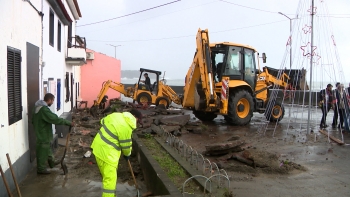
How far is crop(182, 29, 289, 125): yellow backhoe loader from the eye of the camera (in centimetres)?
1178

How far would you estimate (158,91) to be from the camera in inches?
752

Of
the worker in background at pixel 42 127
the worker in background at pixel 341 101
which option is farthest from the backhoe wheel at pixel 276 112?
the worker in background at pixel 42 127

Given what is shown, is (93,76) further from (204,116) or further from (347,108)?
(347,108)

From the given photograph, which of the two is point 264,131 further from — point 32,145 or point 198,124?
point 32,145

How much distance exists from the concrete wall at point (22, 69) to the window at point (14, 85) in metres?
0.12

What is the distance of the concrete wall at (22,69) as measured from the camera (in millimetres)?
4953

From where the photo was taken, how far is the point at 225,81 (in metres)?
11.9

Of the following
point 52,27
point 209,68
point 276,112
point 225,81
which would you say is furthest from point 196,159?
point 276,112

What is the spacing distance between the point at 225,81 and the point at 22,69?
7389mm

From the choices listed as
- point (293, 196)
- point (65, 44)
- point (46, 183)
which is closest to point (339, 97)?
point (293, 196)

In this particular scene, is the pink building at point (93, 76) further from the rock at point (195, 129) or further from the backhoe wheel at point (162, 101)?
the rock at point (195, 129)

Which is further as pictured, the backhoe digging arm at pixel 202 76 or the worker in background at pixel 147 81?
the worker in background at pixel 147 81

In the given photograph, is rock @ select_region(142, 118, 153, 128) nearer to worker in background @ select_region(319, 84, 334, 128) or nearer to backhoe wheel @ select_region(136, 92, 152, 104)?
worker in background @ select_region(319, 84, 334, 128)

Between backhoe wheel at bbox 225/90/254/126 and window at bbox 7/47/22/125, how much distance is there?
8070mm
